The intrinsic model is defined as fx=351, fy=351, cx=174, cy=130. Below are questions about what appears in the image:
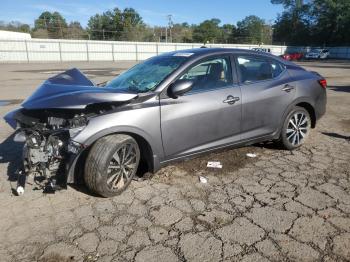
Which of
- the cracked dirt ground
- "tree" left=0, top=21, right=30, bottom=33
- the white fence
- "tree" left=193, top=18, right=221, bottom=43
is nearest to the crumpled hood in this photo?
the cracked dirt ground

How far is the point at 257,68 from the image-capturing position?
17.1 ft

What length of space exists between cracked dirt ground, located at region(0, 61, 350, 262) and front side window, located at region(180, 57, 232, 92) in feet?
3.82

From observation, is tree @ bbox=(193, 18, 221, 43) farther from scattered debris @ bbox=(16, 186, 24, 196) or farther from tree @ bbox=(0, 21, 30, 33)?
scattered debris @ bbox=(16, 186, 24, 196)

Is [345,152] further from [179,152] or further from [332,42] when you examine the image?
[332,42]

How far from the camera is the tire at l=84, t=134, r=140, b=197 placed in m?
3.72

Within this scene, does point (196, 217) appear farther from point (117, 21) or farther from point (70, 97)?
point (117, 21)

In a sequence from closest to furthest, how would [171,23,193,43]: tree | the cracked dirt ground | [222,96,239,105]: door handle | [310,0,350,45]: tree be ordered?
1. the cracked dirt ground
2. [222,96,239,105]: door handle
3. [310,0,350,45]: tree
4. [171,23,193,43]: tree

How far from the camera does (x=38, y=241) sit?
3.17m

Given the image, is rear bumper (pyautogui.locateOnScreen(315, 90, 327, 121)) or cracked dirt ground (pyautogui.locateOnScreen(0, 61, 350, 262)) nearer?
cracked dirt ground (pyautogui.locateOnScreen(0, 61, 350, 262))

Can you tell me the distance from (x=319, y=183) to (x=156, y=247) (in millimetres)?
2393

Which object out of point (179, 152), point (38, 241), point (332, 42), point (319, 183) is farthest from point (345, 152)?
point (332, 42)

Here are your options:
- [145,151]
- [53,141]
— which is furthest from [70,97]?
[145,151]

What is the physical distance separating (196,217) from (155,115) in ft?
4.09

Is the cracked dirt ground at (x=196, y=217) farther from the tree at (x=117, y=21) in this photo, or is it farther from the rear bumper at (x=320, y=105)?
the tree at (x=117, y=21)
